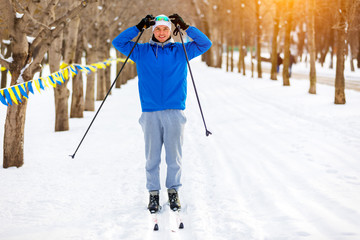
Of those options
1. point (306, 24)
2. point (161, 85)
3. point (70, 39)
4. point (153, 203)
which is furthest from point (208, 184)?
point (306, 24)

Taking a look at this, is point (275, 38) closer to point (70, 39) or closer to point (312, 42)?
point (312, 42)

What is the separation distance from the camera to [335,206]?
13.6 feet

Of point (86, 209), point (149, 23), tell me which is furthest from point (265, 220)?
point (149, 23)

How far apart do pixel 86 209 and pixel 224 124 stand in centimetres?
583

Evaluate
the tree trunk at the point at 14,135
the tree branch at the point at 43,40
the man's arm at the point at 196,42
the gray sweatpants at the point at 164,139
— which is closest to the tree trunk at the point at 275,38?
the tree branch at the point at 43,40

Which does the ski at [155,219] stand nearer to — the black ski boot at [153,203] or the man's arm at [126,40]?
the black ski boot at [153,203]

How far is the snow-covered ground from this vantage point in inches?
143

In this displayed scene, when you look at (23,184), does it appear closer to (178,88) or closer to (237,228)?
(178,88)

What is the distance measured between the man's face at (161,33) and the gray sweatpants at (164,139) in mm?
784

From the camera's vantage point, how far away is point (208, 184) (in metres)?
4.95

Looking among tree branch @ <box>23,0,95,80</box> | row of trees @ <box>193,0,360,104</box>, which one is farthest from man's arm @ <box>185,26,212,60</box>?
row of trees @ <box>193,0,360,104</box>

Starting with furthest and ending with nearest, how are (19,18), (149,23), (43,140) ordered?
1. (43,140)
2. (19,18)
3. (149,23)

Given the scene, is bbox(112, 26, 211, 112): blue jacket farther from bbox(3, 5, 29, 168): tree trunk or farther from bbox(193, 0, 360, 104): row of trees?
bbox(193, 0, 360, 104): row of trees

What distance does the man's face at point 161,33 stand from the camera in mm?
3768
